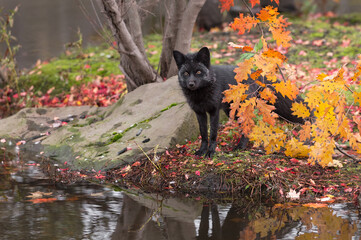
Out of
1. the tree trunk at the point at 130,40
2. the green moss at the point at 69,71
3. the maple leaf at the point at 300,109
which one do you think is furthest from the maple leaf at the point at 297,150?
the green moss at the point at 69,71

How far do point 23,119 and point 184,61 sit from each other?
152 inches

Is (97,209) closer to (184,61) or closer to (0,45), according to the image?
(184,61)

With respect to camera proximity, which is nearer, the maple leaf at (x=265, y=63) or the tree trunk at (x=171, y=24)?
the maple leaf at (x=265, y=63)

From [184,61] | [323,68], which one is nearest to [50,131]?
[184,61]

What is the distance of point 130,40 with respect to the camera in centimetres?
733

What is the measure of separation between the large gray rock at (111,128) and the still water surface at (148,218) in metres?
0.95

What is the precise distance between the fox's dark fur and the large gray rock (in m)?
0.60

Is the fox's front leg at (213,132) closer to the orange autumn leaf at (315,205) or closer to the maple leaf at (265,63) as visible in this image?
the maple leaf at (265,63)

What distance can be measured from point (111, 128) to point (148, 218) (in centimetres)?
285

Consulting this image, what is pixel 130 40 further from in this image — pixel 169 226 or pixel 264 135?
pixel 169 226

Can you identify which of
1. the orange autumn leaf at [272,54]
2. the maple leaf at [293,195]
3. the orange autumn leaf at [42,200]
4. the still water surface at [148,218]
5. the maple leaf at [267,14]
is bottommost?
the orange autumn leaf at [42,200]

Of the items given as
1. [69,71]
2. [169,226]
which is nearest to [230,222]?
[169,226]

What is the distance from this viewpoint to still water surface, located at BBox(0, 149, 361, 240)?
163 inches

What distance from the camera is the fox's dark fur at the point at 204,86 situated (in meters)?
5.69
